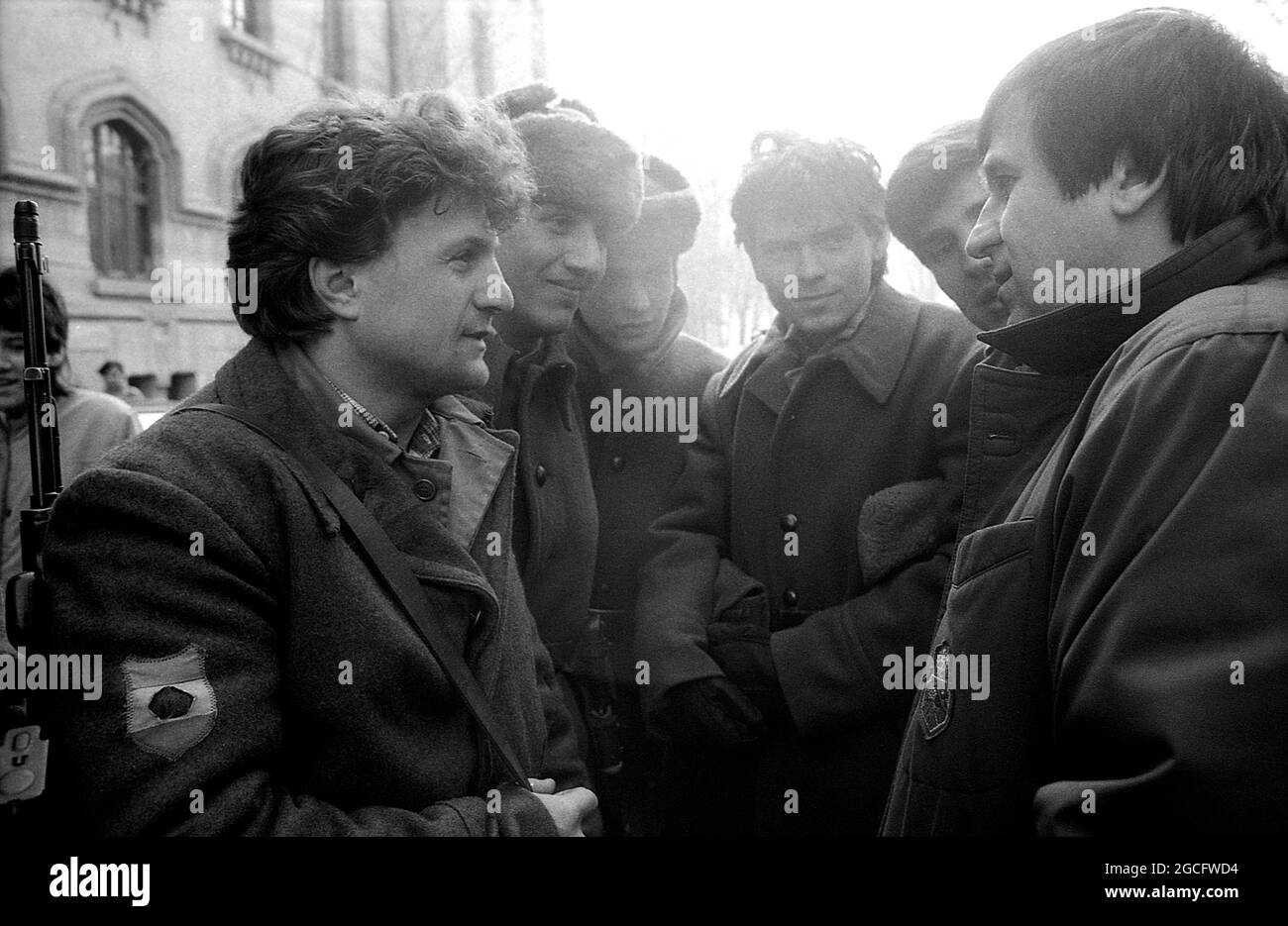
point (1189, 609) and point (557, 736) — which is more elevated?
point (1189, 609)

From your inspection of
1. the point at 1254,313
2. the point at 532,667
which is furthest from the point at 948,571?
the point at 1254,313

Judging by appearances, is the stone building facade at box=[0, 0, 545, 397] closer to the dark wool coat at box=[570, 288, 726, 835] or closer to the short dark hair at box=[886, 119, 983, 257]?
the dark wool coat at box=[570, 288, 726, 835]

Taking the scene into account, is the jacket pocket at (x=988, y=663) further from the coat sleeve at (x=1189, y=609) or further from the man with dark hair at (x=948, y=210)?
the man with dark hair at (x=948, y=210)

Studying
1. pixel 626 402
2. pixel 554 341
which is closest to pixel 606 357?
pixel 626 402

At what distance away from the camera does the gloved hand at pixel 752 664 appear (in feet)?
6.30

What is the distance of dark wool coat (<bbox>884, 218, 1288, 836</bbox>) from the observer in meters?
0.78

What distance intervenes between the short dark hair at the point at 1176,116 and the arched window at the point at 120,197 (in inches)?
307

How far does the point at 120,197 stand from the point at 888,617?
7.83m

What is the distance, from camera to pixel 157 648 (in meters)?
1.04

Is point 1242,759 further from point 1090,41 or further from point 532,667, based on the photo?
point 532,667

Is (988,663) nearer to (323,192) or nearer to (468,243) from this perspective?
(468,243)

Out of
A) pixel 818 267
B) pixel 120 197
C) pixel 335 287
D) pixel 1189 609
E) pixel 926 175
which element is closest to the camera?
pixel 1189 609

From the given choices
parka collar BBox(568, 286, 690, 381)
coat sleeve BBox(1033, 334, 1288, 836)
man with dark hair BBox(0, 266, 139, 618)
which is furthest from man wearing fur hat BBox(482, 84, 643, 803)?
man with dark hair BBox(0, 266, 139, 618)

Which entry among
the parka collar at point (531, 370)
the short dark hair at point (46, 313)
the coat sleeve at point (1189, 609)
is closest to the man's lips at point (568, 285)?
the parka collar at point (531, 370)
